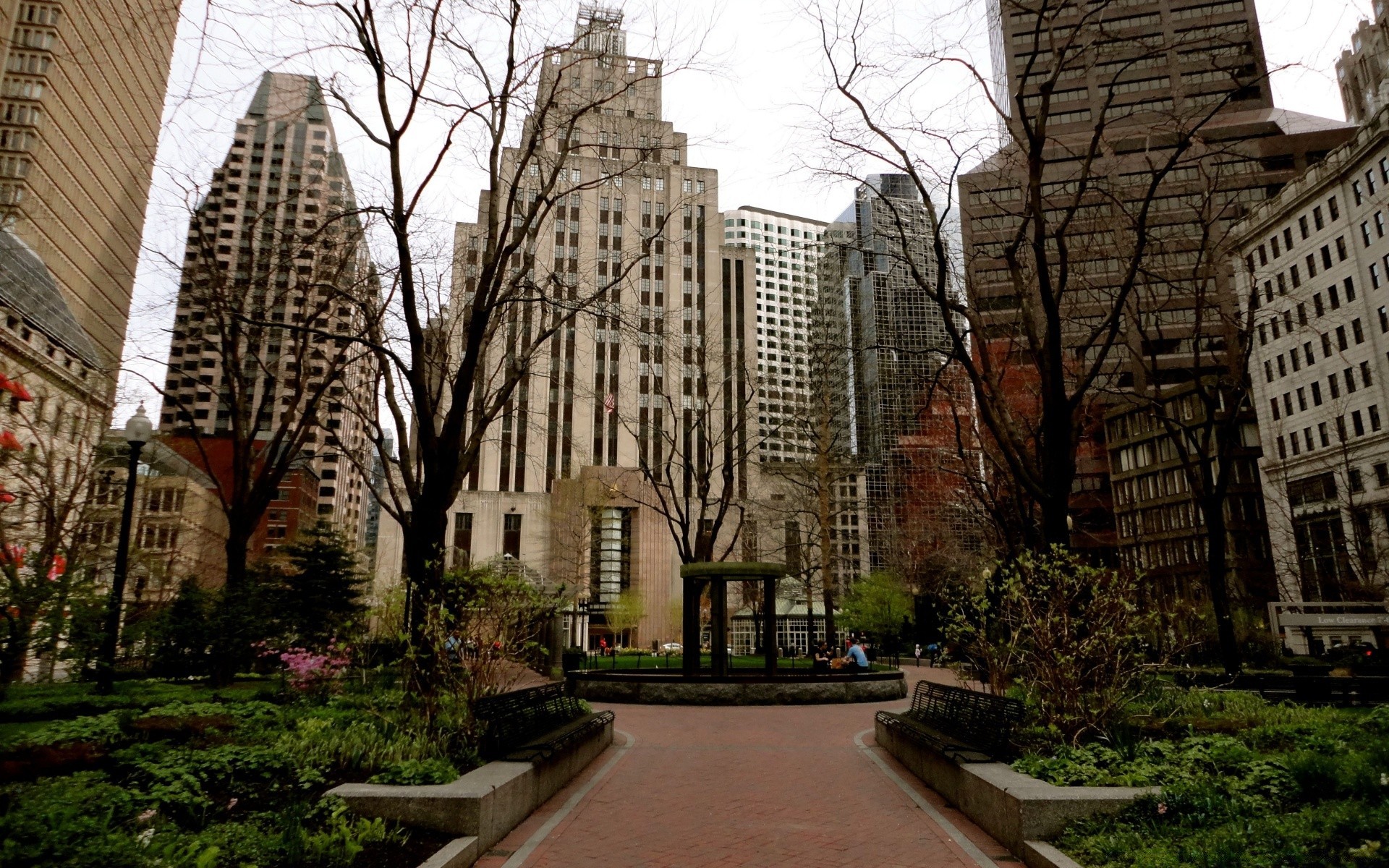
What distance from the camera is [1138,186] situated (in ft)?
65.0

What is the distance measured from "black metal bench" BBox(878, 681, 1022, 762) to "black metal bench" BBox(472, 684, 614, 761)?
4305mm

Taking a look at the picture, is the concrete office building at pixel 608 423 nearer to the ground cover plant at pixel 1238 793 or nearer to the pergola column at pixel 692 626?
the pergola column at pixel 692 626

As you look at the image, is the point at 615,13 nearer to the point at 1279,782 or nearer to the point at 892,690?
the point at 1279,782

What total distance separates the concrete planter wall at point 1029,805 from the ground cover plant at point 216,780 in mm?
4615

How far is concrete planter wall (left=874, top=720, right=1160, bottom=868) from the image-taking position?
6254 millimetres

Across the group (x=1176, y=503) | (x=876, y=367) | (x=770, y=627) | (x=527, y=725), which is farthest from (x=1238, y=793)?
(x=1176, y=503)

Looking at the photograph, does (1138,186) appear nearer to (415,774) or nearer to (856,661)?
(856,661)

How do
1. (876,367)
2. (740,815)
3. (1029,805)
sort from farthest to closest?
(876,367)
(740,815)
(1029,805)

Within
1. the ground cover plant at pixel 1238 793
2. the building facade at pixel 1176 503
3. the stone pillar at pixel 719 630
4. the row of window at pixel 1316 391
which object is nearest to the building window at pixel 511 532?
the building facade at pixel 1176 503

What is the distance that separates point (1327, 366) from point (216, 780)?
66234 mm

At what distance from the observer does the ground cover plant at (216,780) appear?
4336 mm

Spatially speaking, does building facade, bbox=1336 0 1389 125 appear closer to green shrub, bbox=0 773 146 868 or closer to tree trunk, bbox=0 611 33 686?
green shrub, bbox=0 773 146 868

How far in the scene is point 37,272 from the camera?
49031 mm

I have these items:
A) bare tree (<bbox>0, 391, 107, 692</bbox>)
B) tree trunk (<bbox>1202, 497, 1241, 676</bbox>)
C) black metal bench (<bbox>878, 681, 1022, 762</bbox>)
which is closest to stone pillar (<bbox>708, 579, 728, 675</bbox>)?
black metal bench (<bbox>878, 681, 1022, 762</bbox>)
